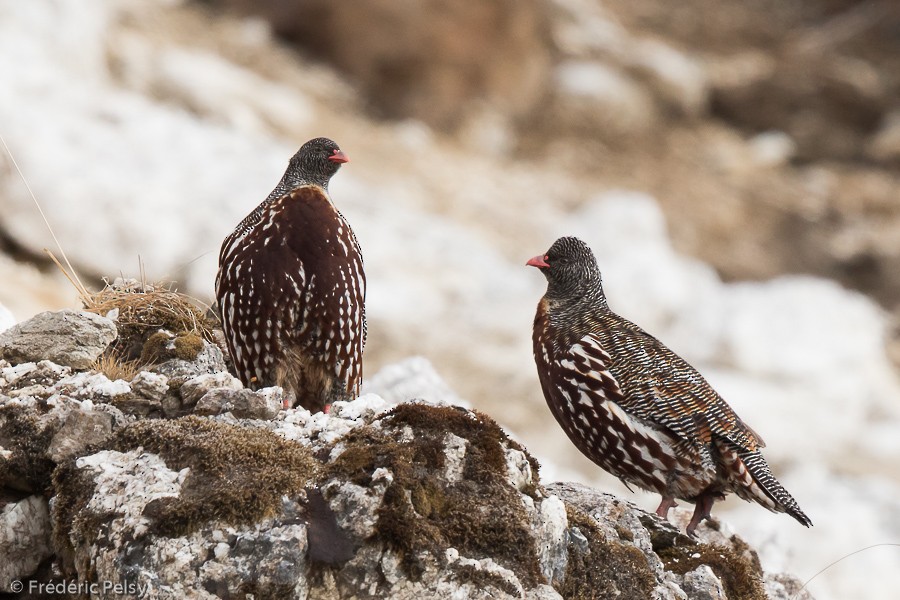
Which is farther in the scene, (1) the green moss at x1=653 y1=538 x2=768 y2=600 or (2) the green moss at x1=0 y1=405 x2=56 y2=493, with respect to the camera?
(1) the green moss at x1=653 y1=538 x2=768 y2=600

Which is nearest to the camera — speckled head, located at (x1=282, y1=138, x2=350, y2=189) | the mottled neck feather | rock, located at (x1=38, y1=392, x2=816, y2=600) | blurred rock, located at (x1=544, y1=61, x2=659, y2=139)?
rock, located at (x1=38, y1=392, x2=816, y2=600)

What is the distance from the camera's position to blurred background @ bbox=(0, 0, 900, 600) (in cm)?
2153

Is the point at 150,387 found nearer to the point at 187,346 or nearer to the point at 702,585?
the point at 187,346

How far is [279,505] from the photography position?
256 inches

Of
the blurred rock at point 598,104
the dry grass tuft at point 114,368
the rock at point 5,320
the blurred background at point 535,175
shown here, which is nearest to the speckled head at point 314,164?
the rock at point 5,320

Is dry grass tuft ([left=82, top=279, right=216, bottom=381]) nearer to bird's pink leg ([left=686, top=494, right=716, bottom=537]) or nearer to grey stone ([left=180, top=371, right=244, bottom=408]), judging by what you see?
grey stone ([left=180, top=371, right=244, bottom=408])

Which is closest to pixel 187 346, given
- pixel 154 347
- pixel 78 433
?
pixel 154 347

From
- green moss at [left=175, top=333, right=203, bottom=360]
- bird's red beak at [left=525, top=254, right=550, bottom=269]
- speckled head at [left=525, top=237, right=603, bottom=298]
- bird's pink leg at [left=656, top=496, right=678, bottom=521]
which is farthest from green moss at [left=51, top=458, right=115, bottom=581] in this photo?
bird's red beak at [left=525, top=254, right=550, bottom=269]

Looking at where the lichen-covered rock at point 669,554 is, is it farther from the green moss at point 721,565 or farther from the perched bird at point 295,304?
the perched bird at point 295,304

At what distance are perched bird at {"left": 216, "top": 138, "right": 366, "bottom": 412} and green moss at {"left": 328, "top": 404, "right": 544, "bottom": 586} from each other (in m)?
2.33

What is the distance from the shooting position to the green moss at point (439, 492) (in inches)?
256

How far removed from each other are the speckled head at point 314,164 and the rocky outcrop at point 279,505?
3.14 metres

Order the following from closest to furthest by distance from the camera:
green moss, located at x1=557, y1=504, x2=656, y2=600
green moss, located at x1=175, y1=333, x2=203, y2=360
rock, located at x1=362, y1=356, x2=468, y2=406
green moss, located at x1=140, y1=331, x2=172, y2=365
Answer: green moss, located at x1=557, y1=504, x2=656, y2=600 < green moss, located at x1=140, y1=331, x2=172, y2=365 < green moss, located at x1=175, y1=333, x2=203, y2=360 < rock, located at x1=362, y1=356, x2=468, y2=406

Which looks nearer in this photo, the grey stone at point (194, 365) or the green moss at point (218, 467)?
the green moss at point (218, 467)
